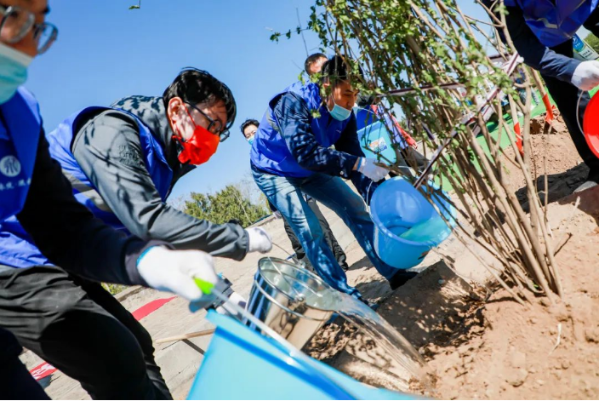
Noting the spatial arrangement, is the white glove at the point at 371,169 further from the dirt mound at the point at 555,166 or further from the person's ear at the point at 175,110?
the person's ear at the point at 175,110

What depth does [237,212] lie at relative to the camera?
46.3 feet

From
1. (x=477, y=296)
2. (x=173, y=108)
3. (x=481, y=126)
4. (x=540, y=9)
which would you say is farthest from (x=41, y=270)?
(x=540, y=9)

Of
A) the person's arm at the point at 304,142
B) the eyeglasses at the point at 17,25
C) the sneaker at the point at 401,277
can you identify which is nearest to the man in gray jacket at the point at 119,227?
the eyeglasses at the point at 17,25

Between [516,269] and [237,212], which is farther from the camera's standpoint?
[237,212]

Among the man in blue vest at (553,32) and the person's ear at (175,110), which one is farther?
the man in blue vest at (553,32)

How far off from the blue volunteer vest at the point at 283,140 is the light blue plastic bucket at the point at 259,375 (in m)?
2.00

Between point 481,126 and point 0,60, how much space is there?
1.65m

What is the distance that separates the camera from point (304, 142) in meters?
2.70

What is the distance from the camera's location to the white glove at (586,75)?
2.18 metres

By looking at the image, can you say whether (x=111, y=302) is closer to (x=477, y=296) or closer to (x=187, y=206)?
(x=477, y=296)

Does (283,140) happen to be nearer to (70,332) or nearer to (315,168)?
(315,168)

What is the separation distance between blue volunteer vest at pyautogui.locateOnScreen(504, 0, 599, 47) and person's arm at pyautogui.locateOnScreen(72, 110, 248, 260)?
81.7 inches

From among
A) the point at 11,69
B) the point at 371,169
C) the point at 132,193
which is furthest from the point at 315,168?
the point at 11,69

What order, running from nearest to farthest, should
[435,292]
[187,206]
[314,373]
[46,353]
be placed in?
1. [314,373]
2. [46,353]
3. [435,292]
4. [187,206]
